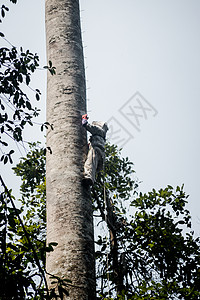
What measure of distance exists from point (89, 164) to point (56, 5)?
2973mm

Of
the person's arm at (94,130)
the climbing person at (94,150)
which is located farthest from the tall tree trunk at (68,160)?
the person's arm at (94,130)

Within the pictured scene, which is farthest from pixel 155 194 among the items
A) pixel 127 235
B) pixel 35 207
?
pixel 35 207

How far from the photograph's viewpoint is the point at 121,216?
269 inches

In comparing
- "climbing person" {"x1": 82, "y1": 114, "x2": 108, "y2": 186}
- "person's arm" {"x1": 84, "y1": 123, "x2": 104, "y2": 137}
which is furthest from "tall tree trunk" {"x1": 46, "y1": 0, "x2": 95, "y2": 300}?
"person's arm" {"x1": 84, "y1": 123, "x2": 104, "y2": 137}

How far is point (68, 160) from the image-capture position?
3537 millimetres

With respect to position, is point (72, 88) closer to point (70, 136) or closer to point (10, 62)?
point (70, 136)

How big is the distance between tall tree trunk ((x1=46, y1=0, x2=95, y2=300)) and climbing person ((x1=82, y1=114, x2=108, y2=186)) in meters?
0.08

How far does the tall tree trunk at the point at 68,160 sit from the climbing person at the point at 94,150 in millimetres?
75

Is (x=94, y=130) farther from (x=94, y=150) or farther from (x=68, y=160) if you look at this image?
(x=68, y=160)

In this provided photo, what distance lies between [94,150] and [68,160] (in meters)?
0.50

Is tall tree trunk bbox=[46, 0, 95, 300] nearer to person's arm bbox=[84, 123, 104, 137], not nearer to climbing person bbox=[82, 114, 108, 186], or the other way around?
climbing person bbox=[82, 114, 108, 186]

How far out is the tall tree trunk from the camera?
2.87m

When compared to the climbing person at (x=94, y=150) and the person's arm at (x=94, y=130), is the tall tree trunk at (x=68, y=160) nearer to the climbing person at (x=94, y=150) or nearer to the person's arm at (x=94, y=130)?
the climbing person at (x=94, y=150)

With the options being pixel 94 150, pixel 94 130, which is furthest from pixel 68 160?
pixel 94 130
